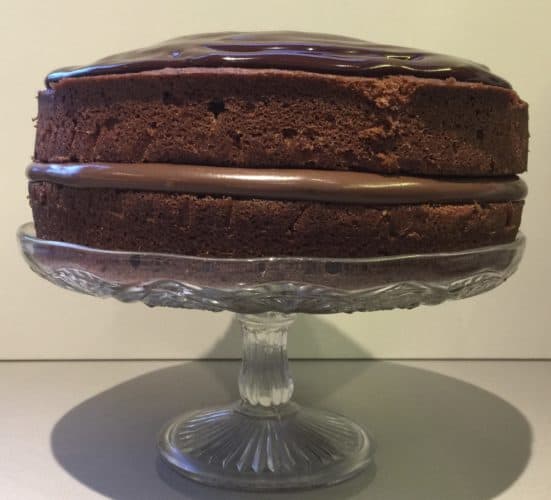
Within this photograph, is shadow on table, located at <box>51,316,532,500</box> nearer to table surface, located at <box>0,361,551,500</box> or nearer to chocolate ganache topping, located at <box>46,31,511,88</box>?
table surface, located at <box>0,361,551,500</box>

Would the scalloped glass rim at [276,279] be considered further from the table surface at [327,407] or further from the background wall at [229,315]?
the background wall at [229,315]

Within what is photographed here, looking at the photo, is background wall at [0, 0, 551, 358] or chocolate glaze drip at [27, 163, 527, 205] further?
background wall at [0, 0, 551, 358]

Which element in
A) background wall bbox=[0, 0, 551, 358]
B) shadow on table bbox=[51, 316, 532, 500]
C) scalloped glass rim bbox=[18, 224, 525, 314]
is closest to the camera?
scalloped glass rim bbox=[18, 224, 525, 314]

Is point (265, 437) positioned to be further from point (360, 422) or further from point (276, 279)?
point (276, 279)

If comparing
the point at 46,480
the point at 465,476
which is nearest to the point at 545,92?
the point at 465,476

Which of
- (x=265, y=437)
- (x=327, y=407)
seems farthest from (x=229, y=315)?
(x=265, y=437)

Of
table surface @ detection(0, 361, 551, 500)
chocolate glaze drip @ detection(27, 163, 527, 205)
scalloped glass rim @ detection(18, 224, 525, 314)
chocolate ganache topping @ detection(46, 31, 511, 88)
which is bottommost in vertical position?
table surface @ detection(0, 361, 551, 500)

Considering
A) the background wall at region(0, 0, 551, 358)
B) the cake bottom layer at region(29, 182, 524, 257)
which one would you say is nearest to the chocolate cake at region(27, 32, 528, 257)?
the cake bottom layer at region(29, 182, 524, 257)

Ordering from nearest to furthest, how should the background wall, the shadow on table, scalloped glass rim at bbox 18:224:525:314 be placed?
scalloped glass rim at bbox 18:224:525:314 → the shadow on table → the background wall
